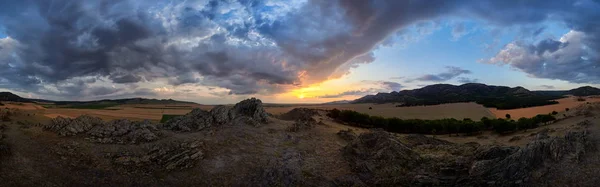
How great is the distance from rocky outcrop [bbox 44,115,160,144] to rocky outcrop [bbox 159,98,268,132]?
5876mm

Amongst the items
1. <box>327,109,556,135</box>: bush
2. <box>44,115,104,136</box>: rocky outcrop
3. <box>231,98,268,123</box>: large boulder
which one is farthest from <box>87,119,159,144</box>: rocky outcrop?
<box>327,109,556,135</box>: bush

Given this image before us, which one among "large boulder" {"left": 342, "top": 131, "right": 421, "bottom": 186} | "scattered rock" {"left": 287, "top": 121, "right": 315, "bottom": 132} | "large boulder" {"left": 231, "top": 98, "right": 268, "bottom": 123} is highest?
"large boulder" {"left": 231, "top": 98, "right": 268, "bottom": 123}

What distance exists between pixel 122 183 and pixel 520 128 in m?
71.3

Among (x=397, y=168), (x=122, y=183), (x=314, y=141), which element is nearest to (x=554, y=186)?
(x=397, y=168)

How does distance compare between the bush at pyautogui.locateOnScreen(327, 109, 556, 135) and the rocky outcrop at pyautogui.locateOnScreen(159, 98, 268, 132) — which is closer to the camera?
the rocky outcrop at pyautogui.locateOnScreen(159, 98, 268, 132)

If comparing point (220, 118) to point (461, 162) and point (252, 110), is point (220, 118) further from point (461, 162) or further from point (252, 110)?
point (461, 162)

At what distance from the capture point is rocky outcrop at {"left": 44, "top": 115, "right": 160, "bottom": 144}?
111 feet

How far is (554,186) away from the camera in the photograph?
2473 cm

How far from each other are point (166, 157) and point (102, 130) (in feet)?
33.9

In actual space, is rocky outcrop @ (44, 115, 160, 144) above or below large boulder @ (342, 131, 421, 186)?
above

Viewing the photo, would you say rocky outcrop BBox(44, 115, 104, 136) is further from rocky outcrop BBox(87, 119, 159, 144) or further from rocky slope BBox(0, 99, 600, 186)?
rocky outcrop BBox(87, 119, 159, 144)

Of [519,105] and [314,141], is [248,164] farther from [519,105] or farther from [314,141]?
[519,105]

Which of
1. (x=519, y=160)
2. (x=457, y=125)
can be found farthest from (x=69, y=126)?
(x=457, y=125)

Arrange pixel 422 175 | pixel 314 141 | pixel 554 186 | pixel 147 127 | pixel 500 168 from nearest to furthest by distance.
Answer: pixel 554 186, pixel 500 168, pixel 422 175, pixel 147 127, pixel 314 141
